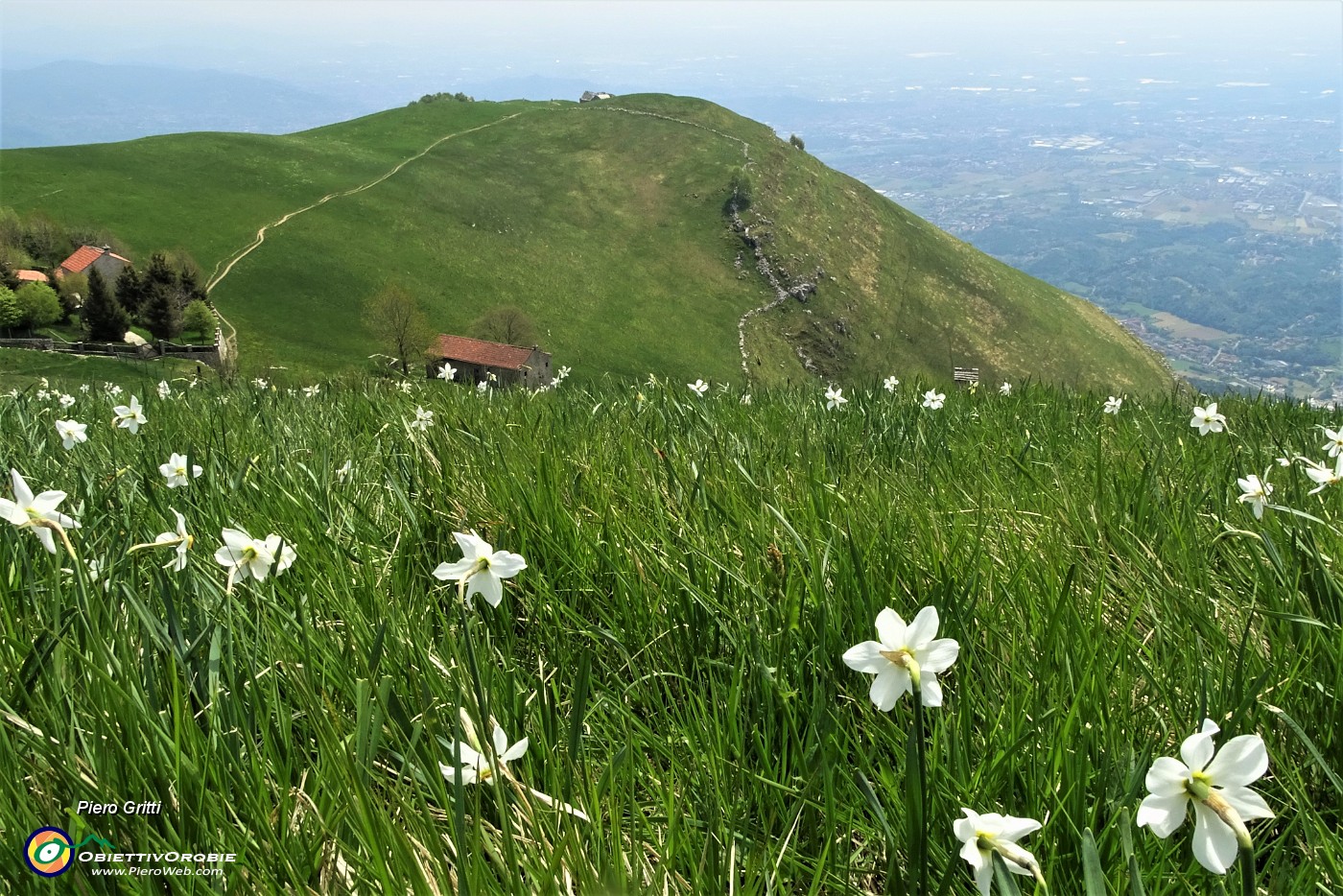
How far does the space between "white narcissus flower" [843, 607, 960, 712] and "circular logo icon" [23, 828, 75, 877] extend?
1.15m

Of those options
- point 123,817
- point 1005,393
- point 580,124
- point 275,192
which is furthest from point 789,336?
point 123,817

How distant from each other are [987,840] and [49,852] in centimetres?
130

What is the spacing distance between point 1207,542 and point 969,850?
6.53 ft

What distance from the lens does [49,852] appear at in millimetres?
1209

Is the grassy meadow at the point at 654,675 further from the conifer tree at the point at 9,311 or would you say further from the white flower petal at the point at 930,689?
the conifer tree at the point at 9,311

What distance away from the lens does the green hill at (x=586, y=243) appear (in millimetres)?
94250

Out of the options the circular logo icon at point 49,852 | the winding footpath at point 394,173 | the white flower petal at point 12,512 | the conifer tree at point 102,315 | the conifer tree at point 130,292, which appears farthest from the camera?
the winding footpath at point 394,173

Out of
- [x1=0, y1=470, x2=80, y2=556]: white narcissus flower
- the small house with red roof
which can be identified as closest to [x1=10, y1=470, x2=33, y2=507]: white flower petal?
[x1=0, y1=470, x2=80, y2=556]: white narcissus flower

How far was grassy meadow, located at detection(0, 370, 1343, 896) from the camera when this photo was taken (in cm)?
129

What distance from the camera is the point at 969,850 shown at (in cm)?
99

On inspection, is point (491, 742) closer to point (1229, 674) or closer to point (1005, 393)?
point (1229, 674)

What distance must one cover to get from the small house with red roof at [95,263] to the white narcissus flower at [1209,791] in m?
101

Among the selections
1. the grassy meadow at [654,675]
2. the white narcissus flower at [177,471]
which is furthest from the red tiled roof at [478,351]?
the grassy meadow at [654,675]

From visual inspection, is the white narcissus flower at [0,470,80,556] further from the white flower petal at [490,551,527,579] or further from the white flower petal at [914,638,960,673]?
the white flower petal at [914,638,960,673]
